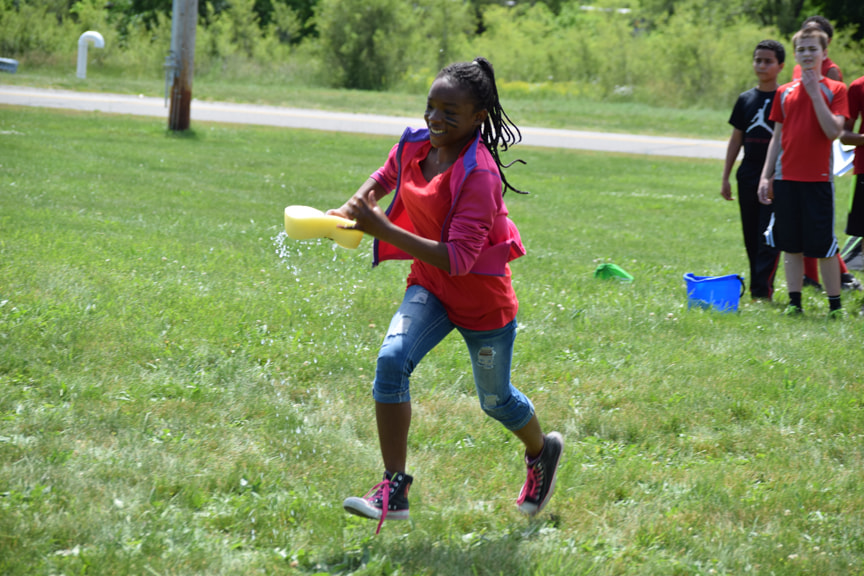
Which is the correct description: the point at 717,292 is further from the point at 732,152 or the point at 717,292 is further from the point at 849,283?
the point at 849,283

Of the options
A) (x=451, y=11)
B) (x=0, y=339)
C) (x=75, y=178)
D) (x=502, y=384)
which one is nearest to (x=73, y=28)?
(x=451, y=11)

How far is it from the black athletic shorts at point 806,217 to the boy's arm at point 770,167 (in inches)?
3.3

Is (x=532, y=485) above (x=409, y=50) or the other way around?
the other way around

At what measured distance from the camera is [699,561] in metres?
3.59

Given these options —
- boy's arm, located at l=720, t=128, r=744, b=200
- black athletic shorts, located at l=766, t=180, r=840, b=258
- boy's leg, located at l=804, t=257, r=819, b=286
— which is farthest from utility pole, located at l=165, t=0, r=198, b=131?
black athletic shorts, located at l=766, t=180, r=840, b=258

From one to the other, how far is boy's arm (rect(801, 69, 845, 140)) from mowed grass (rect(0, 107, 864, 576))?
1.49 m

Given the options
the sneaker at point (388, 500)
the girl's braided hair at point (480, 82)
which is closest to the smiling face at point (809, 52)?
the girl's braided hair at point (480, 82)

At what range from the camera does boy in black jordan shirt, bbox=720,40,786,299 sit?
7797mm

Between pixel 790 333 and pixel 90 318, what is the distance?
491 cm

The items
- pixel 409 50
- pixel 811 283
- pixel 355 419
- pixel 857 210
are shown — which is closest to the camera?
pixel 355 419

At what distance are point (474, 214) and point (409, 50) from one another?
38056 millimetres

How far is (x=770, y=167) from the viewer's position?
7.31m

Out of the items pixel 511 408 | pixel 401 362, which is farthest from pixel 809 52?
pixel 401 362

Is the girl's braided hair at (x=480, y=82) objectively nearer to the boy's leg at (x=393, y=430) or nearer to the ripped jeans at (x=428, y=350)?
the ripped jeans at (x=428, y=350)
